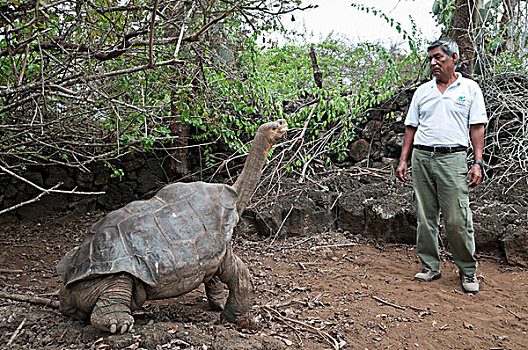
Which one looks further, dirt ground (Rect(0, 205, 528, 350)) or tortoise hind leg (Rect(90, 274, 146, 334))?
dirt ground (Rect(0, 205, 528, 350))

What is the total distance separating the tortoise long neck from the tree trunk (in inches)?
163

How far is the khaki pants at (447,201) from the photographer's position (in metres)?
3.60

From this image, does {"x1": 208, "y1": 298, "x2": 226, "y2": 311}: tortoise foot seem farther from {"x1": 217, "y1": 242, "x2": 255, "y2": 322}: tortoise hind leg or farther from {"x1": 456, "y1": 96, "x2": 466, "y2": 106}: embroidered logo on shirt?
{"x1": 456, "y1": 96, "x2": 466, "y2": 106}: embroidered logo on shirt

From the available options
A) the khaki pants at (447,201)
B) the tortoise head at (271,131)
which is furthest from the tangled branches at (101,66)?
the khaki pants at (447,201)

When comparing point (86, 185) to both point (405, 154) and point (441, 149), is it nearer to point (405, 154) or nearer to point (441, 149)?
point (405, 154)

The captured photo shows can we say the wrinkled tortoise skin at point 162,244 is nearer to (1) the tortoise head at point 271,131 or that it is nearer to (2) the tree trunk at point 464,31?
(1) the tortoise head at point 271,131

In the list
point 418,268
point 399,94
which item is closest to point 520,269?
point 418,268

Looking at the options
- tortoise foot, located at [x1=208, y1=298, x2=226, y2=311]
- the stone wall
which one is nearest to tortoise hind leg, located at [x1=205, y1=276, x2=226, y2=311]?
tortoise foot, located at [x1=208, y1=298, x2=226, y2=311]

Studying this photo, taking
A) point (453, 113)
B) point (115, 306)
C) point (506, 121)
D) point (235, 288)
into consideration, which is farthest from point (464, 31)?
point (115, 306)

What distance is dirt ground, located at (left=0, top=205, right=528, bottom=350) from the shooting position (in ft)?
7.97

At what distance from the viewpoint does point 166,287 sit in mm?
2521

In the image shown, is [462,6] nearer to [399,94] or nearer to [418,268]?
[399,94]

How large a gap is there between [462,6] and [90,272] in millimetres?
6140

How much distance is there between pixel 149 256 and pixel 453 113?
2.87m
